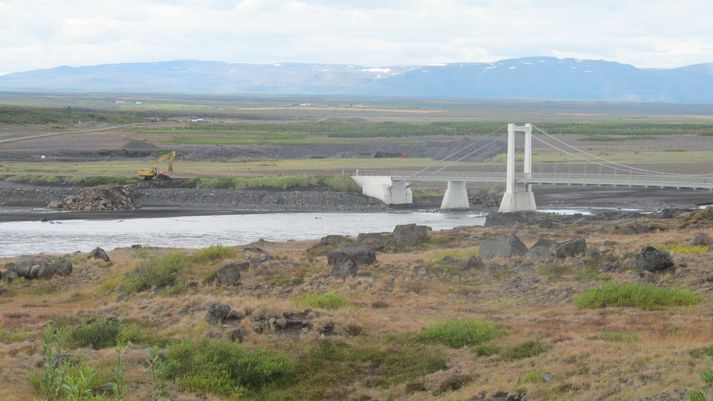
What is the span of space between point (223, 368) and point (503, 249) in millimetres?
14791

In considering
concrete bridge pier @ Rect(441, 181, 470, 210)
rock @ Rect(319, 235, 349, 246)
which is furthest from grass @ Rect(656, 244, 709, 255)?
concrete bridge pier @ Rect(441, 181, 470, 210)

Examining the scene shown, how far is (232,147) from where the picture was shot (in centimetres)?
10006

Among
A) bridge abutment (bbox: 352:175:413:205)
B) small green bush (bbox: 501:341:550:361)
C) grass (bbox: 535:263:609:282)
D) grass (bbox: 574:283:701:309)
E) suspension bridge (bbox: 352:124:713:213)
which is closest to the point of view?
small green bush (bbox: 501:341:550:361)

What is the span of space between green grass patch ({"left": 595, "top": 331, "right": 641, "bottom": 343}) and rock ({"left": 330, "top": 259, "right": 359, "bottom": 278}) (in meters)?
9.80

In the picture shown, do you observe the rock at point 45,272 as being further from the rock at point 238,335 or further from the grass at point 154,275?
the rock at point 238,335

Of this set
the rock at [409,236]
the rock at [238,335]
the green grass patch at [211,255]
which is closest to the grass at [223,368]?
the rock at [238,335]

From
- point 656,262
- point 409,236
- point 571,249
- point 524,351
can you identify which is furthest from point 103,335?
point 409,236

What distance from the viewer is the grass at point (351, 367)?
17312mm

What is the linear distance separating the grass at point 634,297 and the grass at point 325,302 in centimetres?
500

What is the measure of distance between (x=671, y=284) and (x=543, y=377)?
10.4 meters

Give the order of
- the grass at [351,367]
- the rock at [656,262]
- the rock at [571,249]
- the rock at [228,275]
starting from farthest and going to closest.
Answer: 1. the rock at [571,249]
2. the rock at [228,275]
3. the rock at [656,262]
4. the grass at [351,367]

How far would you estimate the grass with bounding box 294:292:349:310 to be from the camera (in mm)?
23234

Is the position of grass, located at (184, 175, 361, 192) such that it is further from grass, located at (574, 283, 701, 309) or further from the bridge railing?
grass, located at (574, 283, 701, 309)

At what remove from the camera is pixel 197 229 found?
176 feet
